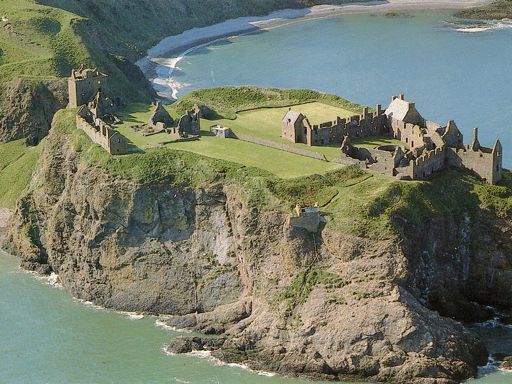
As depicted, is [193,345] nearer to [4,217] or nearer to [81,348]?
[81,348]

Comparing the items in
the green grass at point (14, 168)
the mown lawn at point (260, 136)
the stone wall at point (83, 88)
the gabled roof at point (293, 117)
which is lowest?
the green grass at point (14, 168)

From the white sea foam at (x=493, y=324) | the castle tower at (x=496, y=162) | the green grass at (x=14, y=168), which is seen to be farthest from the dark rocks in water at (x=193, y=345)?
the green grass at (x=14, y=168)

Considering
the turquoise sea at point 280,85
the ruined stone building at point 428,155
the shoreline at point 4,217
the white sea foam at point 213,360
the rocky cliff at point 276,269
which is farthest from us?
the shoreline at point 4,217

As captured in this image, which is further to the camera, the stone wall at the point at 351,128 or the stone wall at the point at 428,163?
the stone wall at the point at 351,128

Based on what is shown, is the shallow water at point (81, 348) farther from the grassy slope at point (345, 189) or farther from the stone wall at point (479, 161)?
the stone wall at point (479, 161)

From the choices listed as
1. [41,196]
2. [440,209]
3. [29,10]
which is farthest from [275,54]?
[440,209]

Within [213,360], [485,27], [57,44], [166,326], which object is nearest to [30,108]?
[57,44]
